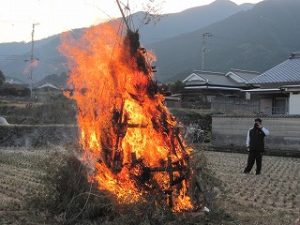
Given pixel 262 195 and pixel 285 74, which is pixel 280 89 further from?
pixel 262 195

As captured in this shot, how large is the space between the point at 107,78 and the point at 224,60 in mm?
91044

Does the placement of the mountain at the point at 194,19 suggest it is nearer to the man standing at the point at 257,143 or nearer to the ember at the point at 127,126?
the man standing at the point at 257,143

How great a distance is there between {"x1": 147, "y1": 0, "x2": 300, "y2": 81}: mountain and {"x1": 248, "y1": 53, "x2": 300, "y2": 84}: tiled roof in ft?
168

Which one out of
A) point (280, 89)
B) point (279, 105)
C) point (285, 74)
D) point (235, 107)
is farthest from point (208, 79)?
point (280, 89)

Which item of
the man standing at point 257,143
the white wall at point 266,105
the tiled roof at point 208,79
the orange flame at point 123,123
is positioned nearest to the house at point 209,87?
the tiled roof at point 208,79

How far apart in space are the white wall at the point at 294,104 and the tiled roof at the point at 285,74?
6.56 feet

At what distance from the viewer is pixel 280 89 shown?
3102 cm

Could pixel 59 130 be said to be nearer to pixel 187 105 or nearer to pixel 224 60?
pixel 187 105

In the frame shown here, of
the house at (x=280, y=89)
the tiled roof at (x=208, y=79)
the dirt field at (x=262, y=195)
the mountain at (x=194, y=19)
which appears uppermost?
the mountain at (x=194, y=19)

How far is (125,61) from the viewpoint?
8.03 metres

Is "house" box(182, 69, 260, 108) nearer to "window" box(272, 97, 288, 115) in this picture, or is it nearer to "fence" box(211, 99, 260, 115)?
"fence" box(211, 99, 260, 115)

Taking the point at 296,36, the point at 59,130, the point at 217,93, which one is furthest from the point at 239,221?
the point at 296,36

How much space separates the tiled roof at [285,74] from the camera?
3262 cm

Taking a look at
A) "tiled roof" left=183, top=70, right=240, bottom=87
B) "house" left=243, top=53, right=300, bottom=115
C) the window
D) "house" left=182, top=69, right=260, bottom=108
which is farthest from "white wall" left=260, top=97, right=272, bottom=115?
"tiled roof" left=183, top=70, right=240, bottom=87
